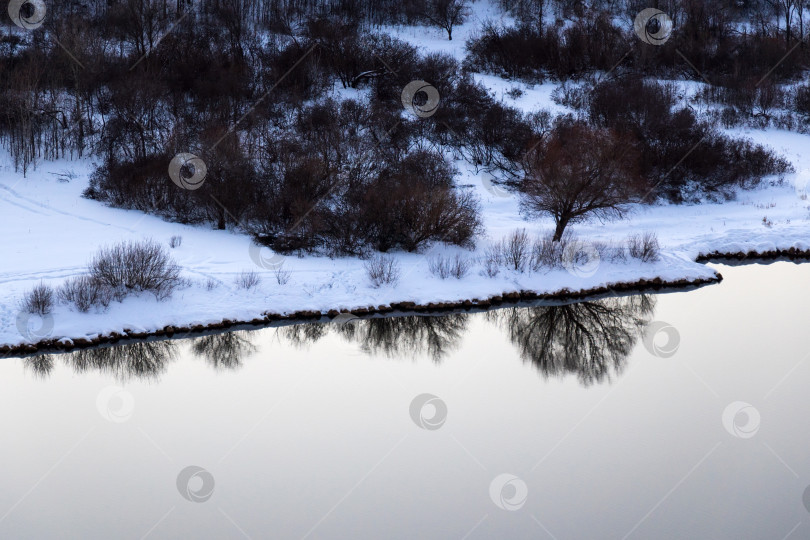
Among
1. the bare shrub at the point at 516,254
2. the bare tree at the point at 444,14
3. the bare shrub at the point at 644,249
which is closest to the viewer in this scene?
the bare shrub at the point at 516,254

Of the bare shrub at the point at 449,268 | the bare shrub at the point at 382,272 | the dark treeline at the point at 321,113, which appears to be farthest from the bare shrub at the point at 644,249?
the bare shrub at the point at 382,272

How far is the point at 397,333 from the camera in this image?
2092cm

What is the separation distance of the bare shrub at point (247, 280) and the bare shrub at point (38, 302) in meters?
4.72

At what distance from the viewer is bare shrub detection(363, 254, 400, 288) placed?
2264 cm

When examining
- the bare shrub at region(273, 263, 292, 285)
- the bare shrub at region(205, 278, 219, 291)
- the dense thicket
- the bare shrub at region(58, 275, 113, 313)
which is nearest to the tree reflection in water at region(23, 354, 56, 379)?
the bare shrub at region(58, 275, 113, 313)

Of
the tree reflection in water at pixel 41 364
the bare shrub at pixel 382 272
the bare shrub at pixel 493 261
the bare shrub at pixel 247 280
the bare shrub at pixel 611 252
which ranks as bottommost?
the tree reflection in water at pixel 41 364

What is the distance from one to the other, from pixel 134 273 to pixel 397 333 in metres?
7.08

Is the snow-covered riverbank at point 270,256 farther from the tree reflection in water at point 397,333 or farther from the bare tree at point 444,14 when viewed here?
the bare tree at point 444,14

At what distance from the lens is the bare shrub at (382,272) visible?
22.6 meters

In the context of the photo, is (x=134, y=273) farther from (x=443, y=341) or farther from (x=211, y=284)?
(x=443, y=341)

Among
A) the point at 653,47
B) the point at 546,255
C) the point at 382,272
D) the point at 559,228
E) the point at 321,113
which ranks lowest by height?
the point at 382,272

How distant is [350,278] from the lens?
22.9 metres

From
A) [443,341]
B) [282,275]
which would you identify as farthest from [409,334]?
[282,275]

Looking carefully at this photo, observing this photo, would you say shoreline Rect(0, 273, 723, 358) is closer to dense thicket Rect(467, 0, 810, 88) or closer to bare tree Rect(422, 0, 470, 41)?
dense thicket Rect(467, 0, 810, 88)
